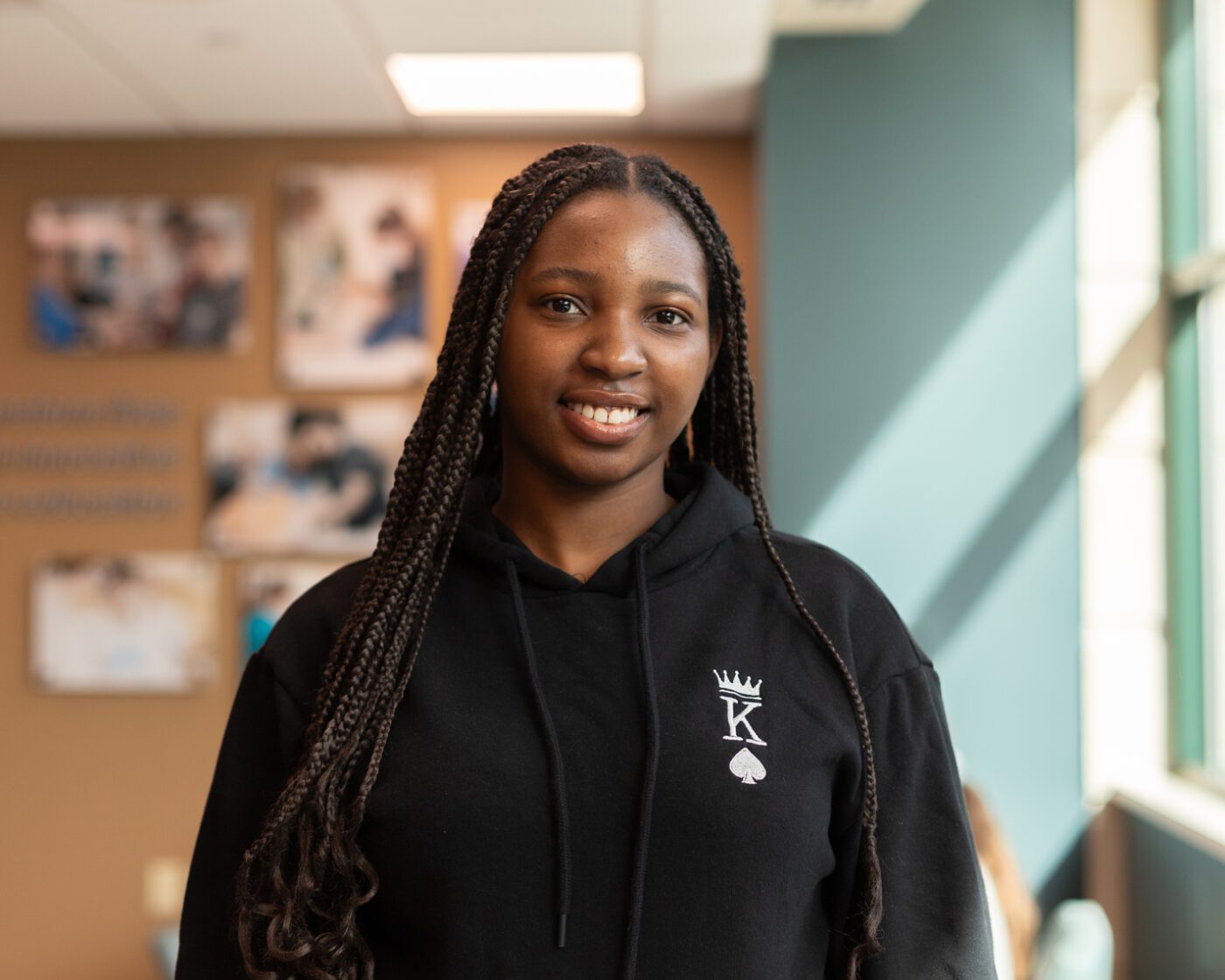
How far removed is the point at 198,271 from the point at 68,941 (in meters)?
2.22

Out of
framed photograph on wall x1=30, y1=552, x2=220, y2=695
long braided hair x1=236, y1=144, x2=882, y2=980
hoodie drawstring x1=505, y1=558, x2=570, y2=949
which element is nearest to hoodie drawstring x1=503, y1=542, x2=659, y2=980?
hoodie drawstring x1=505, y1=558, x2=570, y2=949

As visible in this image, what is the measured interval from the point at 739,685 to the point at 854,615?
0.43 ft

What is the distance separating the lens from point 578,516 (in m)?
1.15

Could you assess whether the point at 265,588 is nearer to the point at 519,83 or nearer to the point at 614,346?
the point at 519,83

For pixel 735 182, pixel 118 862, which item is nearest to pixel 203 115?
pixel 735 182

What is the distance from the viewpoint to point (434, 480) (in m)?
1.15

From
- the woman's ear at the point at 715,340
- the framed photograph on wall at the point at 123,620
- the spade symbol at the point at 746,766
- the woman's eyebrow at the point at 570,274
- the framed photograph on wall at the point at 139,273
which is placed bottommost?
the framed photograph on wall at the point at 123,620

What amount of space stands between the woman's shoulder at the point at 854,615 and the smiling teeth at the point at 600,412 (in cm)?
22

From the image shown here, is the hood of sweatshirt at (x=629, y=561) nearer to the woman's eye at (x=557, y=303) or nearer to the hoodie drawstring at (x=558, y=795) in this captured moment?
the hoodie drawstring at (x=558, y=795)

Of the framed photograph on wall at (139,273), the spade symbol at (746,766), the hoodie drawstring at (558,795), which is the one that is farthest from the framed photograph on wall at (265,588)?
the spade symbol at (746,766)

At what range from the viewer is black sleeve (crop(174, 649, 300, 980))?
111 centimetres

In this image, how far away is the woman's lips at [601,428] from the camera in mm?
1047

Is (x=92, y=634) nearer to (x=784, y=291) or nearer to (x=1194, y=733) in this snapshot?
(x=784, y=291)

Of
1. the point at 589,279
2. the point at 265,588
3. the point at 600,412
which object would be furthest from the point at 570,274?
the point at 265,588
